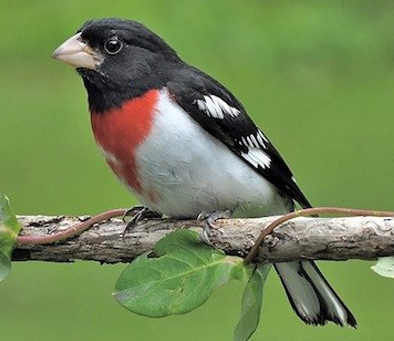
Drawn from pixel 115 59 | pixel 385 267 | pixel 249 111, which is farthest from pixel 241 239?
pixel 249 111

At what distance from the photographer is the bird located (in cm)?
243

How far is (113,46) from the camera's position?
2510mm

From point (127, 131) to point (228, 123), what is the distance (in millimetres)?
184

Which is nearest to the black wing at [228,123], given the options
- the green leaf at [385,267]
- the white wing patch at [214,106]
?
the white wing patch at [214,106]

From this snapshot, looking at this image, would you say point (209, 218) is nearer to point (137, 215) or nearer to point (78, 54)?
point (137, 215)

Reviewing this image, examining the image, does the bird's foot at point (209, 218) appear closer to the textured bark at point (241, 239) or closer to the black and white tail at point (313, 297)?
the textured bark at point (241, 239)

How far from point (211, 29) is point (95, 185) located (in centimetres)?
129

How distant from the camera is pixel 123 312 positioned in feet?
14.0

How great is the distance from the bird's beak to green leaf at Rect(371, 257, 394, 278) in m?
0.66

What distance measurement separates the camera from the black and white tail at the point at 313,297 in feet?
8.18

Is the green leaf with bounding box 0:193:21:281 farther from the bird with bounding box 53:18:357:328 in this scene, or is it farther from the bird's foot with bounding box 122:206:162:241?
the bird with bounding box 53:18:357:328

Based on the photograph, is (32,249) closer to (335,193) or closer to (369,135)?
(335,193)

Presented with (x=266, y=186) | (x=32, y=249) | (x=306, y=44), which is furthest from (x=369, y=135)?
(x=32, y=249)

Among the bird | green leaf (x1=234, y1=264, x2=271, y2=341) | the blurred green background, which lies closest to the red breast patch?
the bird
